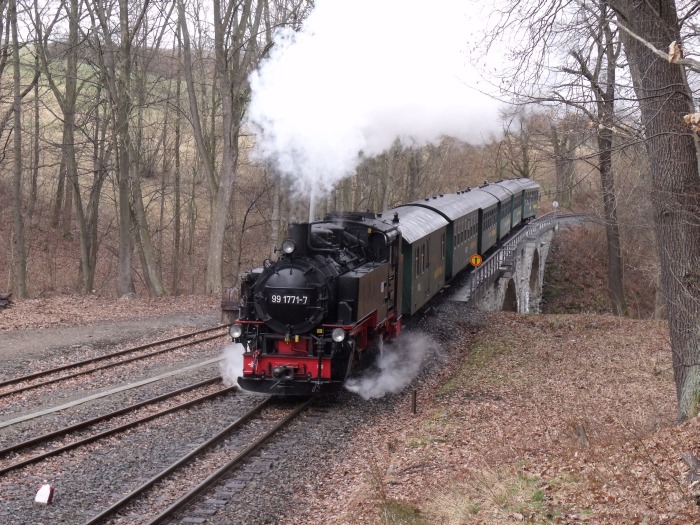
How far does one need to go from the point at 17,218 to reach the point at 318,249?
46.6 feet

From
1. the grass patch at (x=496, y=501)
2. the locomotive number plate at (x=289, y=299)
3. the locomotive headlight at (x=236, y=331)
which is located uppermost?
the locomotive number plate at (x=289, y=299)

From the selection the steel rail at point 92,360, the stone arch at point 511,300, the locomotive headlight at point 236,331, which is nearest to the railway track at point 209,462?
the locomotive headlight at point 236,331

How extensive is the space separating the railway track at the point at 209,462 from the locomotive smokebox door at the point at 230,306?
6189mm

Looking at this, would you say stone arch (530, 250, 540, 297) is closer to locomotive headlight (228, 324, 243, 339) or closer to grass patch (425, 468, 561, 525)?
locomotive headlight (228, 324, 243, 339)

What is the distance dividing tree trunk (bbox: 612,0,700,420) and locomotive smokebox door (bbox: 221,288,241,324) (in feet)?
35.7

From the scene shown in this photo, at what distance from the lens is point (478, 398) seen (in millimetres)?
11797

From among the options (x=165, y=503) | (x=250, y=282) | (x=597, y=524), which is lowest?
(x=165, y=503)

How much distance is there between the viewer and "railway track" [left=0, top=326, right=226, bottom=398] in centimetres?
1202

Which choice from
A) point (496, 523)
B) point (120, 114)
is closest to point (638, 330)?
point (496, 523)

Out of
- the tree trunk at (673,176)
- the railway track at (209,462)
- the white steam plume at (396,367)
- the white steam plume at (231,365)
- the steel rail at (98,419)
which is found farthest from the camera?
the white steam plume at (231,365)

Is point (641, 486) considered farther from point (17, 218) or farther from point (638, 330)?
point (17, 218)

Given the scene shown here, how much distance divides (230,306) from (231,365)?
174 inches

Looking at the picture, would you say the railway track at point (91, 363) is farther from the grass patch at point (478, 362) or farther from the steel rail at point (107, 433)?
the grass patch at point (478, 362)

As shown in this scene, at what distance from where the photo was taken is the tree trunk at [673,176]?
26.7 feet
